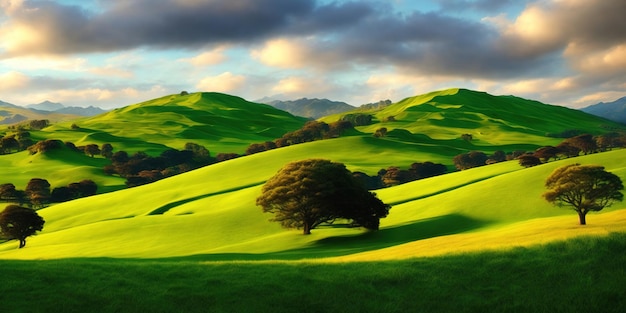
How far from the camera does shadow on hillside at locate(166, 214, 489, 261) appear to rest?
56219 mm

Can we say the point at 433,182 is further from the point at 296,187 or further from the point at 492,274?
the point at 492,274

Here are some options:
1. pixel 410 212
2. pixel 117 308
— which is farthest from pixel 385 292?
pixel 410 212

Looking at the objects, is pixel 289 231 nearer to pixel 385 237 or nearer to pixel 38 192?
pixel 385 237

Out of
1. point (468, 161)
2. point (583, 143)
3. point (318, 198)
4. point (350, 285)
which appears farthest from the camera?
point (468, 161)

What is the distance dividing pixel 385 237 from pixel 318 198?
10.4 meters

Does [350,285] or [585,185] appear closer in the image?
[350,285]

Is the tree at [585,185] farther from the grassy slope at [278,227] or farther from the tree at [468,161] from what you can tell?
the tree at [468,161]

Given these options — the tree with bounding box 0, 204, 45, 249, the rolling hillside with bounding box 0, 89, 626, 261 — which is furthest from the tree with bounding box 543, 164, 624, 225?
the tree with bounding box 0, 204, 45, 249

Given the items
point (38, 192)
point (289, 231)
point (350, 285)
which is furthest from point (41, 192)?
point (350, 285)

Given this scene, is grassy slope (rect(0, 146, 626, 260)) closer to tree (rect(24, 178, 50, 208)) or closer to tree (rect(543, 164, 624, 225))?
tree (rect(543, 164, 624, 225))

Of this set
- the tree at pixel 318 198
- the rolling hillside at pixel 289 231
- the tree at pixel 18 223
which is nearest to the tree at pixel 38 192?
the rolling hillside at pixel 289 231

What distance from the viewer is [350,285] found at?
78.1 ft

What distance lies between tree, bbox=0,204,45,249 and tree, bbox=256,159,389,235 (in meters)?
41.1

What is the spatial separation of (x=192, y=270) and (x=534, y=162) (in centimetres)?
10851
